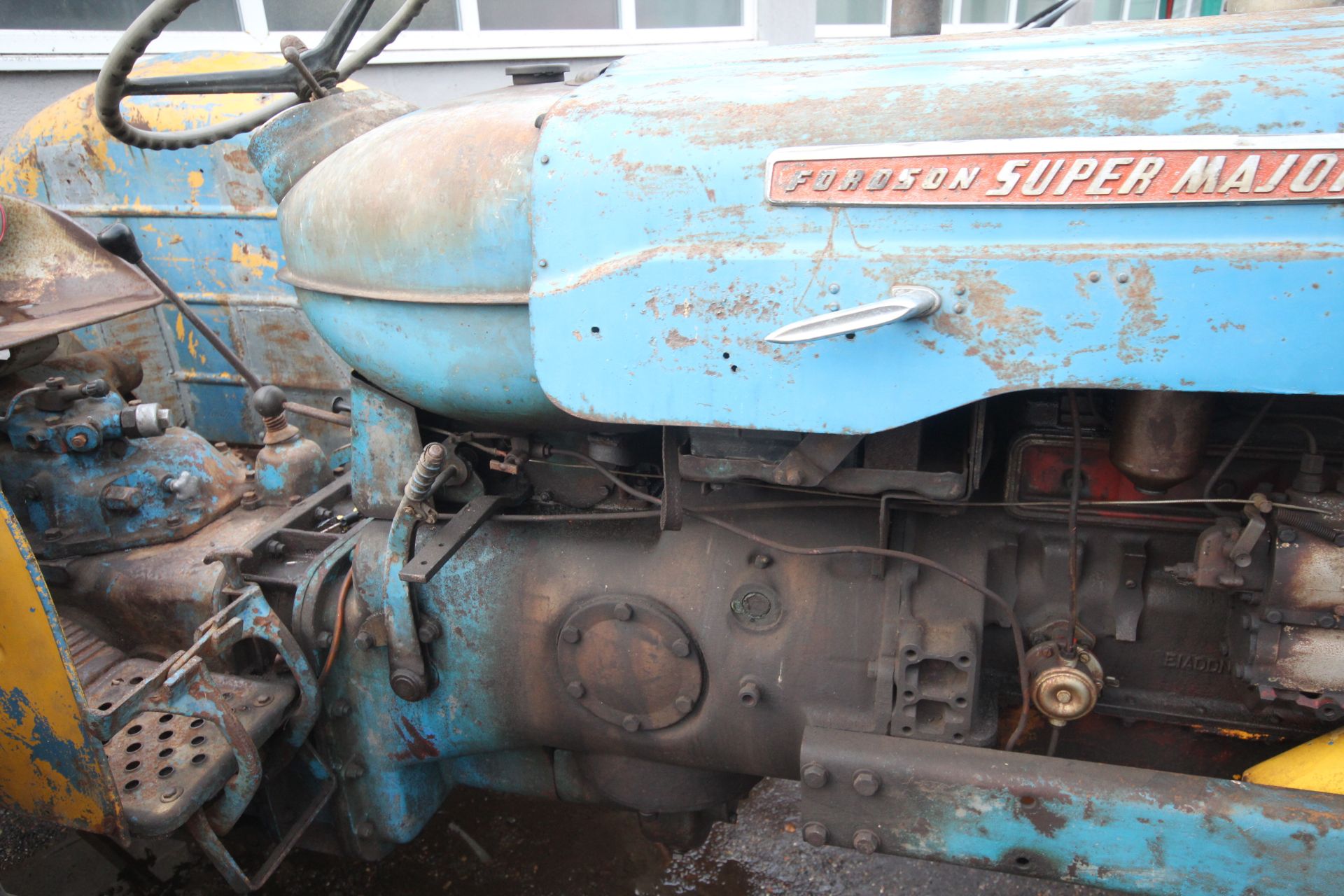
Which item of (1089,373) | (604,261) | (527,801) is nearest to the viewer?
(1089,373)

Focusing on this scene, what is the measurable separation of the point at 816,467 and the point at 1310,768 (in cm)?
78

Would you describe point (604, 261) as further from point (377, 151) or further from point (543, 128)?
point (377, 151)

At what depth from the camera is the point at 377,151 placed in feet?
4.65

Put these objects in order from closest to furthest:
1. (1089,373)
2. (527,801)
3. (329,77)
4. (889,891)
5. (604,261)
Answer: (1089,373) < (604,261) < (329,77) < (889,891) < (527,801)

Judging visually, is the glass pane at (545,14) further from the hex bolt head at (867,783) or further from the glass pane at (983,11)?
the hex bolt head at (867,783)

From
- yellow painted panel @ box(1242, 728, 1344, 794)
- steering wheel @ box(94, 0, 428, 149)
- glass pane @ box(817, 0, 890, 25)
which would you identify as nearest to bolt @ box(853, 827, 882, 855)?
yellow painted panel @ box(1242, 728, 1344, 794)

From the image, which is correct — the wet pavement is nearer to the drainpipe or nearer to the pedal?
the pedal

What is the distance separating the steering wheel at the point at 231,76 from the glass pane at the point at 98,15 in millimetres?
2452

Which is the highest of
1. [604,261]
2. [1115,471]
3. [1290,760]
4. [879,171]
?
[879,171]

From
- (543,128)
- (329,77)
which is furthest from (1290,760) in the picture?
(329,77)

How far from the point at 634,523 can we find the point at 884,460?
49 cm

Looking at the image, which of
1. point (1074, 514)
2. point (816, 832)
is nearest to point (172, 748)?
point (816, 832)

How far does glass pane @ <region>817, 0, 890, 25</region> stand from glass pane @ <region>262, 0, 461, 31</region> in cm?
255

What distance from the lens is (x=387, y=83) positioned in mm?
4555
